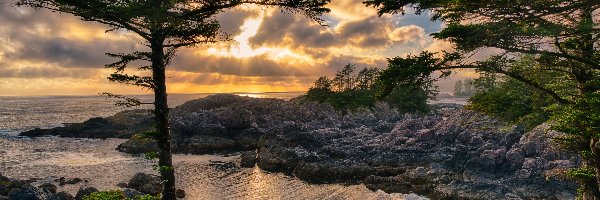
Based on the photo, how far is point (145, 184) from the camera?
102ft

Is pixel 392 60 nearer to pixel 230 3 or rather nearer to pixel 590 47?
pixel 230 3

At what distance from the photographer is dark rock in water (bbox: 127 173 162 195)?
30.3m

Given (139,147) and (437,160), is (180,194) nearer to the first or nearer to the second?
(139,147)

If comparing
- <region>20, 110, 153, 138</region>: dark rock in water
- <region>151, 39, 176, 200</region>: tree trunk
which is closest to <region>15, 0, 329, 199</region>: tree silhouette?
<region>151, 39, 176, 200</region>: tree trunk

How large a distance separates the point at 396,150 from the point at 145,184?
25298mm

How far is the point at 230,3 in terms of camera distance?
455 inches

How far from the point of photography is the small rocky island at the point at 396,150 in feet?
94.1

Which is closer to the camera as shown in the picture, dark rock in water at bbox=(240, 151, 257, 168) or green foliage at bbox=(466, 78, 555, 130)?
green foliage at bbox=(466, 78, 555, 130)

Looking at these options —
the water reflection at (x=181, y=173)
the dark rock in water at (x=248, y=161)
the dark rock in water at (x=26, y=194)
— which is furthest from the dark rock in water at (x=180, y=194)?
the dark rock in water at (x=248, y=161)

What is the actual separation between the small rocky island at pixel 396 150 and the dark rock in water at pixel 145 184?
10.9 meters

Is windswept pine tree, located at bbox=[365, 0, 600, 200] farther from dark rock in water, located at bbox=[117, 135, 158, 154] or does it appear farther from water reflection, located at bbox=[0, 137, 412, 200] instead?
dark rock in water, located at bbox=[117, 135, 158, 154]

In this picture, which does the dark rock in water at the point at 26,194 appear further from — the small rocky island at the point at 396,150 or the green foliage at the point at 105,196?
the small rocky island at the point at 396,150

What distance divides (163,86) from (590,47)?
45.8ft

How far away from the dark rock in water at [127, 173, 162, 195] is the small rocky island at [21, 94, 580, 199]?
1092 centimetres
